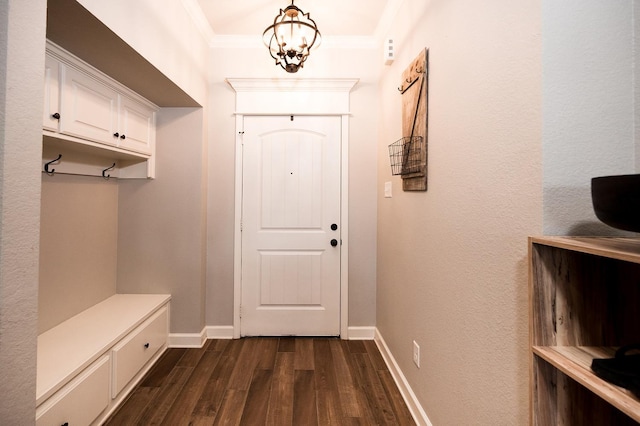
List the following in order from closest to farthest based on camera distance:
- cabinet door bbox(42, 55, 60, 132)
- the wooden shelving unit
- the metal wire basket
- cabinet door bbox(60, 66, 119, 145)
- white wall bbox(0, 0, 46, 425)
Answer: the wooden shelving unit → white wall bbox(0, 0, 46, 425) → cabinet door bbox(42, 55, 60, 132) → cabinet door bbox(60, 66, 119, 145) → the metal wire basket

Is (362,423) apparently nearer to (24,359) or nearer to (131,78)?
(24,359)

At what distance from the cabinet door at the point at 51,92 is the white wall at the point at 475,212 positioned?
1.97m

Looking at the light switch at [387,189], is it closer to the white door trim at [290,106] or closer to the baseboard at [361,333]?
the white door trim at [290,106]

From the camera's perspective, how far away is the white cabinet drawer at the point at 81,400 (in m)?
1.37

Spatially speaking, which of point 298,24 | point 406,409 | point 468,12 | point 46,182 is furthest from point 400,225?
point 46,182

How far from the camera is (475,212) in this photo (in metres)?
1.20

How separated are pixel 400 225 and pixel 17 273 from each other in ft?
6.37

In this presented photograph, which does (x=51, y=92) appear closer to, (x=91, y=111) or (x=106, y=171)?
(x=91, y=111)

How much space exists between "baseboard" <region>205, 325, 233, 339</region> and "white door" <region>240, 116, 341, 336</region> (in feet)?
0.37

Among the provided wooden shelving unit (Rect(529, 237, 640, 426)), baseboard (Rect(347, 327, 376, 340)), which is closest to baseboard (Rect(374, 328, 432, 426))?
baseboard (Rect(347, 327, 376, 340))

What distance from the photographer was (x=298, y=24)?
1814mm

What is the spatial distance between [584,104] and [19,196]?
172 cm

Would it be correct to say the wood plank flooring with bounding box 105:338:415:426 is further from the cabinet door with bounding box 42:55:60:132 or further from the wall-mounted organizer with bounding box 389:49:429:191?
the cabinet door with bounding box 42:55:60:132

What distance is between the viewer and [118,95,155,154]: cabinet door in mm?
Answer: 2180
